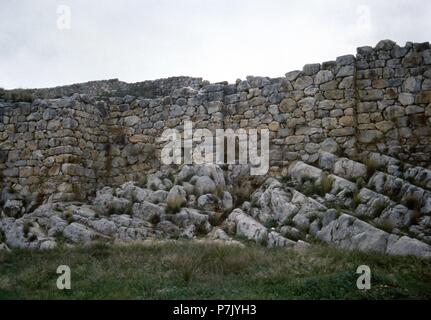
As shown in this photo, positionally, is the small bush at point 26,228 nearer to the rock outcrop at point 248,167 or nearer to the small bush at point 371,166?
the rock outcrop at point 248,167

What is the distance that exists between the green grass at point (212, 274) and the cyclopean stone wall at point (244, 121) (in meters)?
4.73

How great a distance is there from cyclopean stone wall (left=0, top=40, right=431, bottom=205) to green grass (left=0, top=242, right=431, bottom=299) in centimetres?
473

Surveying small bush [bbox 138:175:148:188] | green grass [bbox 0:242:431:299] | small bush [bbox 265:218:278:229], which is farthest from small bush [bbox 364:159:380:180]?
small bush [bbox 138:175:148:188]

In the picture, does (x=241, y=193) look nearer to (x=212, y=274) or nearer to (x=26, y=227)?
(x=212, y=274)

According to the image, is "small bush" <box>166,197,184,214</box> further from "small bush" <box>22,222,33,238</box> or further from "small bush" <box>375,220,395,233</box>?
"small bush" <box>375,220,395,233</box>

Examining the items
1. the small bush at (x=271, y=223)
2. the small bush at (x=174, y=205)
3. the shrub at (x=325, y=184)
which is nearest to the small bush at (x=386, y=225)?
the shrub at (x=325, y=184)

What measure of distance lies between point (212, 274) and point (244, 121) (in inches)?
283

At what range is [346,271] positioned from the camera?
313 inches

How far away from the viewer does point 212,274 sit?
852 centimetres

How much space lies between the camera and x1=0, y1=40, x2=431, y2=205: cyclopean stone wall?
43.3 ft

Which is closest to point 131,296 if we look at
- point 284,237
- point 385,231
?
point 284,237

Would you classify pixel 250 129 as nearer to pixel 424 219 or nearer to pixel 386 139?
pixel 386 139

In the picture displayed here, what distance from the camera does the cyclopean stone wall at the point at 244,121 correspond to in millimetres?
13188

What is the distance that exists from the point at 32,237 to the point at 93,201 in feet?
8.73
